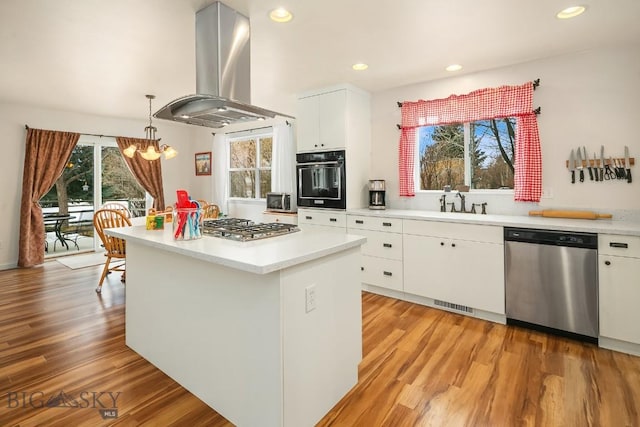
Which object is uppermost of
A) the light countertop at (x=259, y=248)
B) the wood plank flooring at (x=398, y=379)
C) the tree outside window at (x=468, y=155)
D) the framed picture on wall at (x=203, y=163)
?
the framed picture on wall at (x=203, y=163)

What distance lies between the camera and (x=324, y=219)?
156 inches

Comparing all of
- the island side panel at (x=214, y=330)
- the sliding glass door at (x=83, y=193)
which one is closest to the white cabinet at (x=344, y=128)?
the island side panel at (x=214, y=330)

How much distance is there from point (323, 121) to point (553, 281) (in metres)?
2.77

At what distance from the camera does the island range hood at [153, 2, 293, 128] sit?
6.93ft

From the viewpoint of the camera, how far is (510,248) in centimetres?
272

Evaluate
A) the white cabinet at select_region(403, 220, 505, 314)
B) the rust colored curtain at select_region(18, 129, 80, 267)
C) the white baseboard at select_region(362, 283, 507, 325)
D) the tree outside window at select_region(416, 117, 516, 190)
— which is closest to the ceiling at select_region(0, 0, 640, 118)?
the tree outside window at select_region(416, 117, 516, 190)

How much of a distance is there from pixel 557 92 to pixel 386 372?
2.91 metres

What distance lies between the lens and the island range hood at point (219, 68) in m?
2.11

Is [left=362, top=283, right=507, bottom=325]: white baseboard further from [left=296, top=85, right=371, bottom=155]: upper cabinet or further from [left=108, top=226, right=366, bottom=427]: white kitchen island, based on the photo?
[left=296, top=85, right=371, bottom=155]: upper cabinet

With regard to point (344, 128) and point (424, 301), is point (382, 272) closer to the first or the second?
point (424, 301)

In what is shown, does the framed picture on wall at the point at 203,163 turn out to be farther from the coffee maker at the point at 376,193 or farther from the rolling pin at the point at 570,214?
the rolling pin at the point at 570,214

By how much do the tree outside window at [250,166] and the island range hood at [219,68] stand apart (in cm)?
342

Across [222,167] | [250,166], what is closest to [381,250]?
[250,166]

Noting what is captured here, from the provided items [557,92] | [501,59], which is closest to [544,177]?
[557,92]
